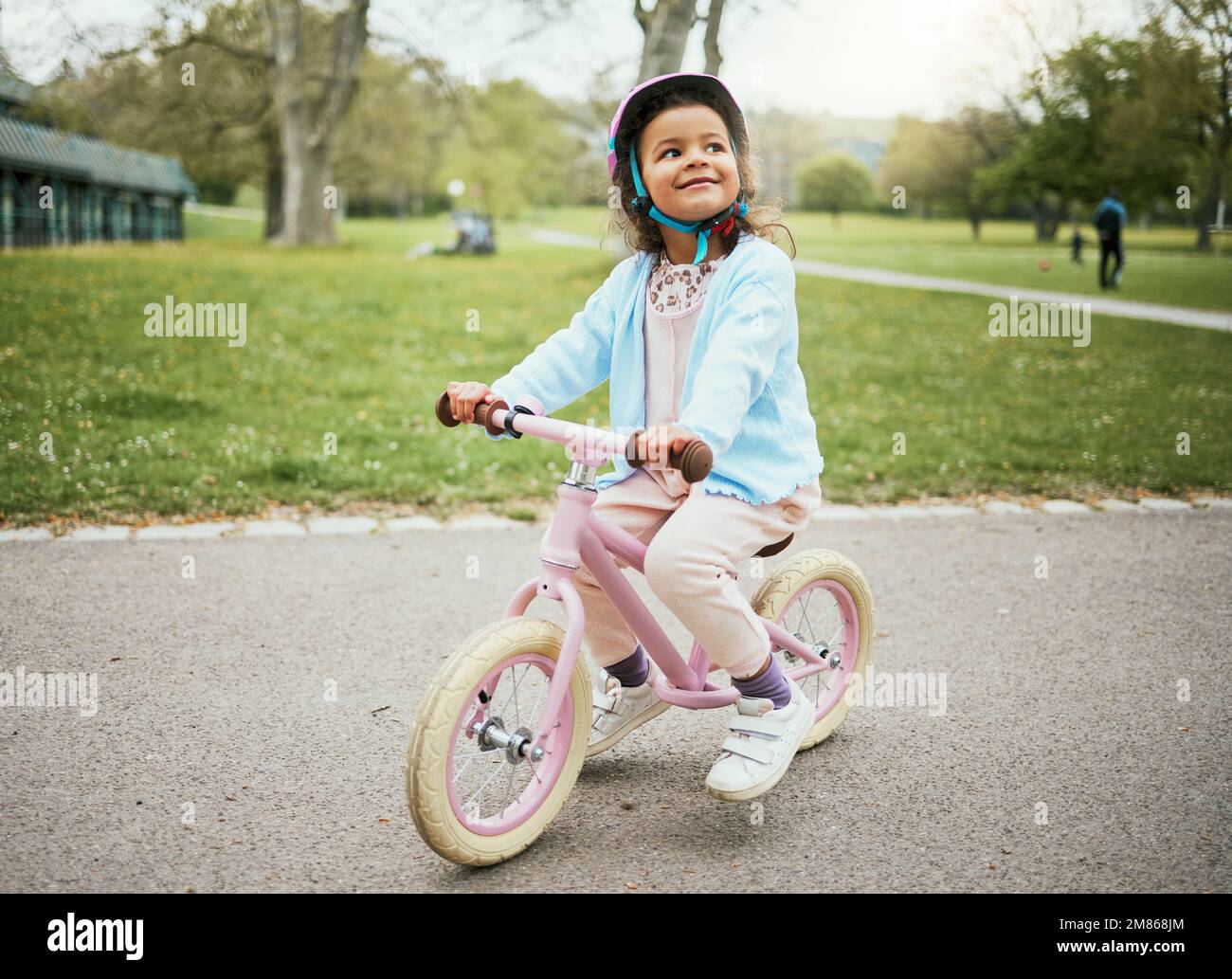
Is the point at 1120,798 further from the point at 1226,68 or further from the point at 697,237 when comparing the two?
the point at 1226,68

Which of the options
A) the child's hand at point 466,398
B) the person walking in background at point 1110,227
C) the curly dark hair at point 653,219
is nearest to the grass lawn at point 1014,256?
the curly dark hair at point 653,219

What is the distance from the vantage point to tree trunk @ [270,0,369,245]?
24609 millimetres

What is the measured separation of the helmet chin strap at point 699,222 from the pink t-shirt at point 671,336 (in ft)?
0.21

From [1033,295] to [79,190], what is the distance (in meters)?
28.9

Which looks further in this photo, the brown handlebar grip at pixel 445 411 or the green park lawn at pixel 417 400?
the green park lawn at pixel 417 400

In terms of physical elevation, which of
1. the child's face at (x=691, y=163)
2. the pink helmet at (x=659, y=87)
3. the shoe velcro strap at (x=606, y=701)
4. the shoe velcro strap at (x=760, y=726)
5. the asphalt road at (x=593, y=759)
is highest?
the pink helmet at (x=659, y=87)

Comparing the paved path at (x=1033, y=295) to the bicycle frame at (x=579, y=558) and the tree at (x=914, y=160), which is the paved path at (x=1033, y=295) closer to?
the tree at (x=914, y=160)

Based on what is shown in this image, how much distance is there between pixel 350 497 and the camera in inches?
247

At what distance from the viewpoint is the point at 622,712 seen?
3.27 m

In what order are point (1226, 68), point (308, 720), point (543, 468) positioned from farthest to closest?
1. point (1226, 68)
2. point (543, 468)
3. point (308, 720)

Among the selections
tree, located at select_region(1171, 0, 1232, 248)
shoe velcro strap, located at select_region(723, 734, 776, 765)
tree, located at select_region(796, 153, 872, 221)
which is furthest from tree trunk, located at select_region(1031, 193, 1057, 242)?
shoe velcro strap, located at select_region(723, 734, 776, 765)

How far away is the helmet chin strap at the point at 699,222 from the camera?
9.33 ft

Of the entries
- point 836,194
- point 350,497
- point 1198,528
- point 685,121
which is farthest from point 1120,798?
point 836,194
